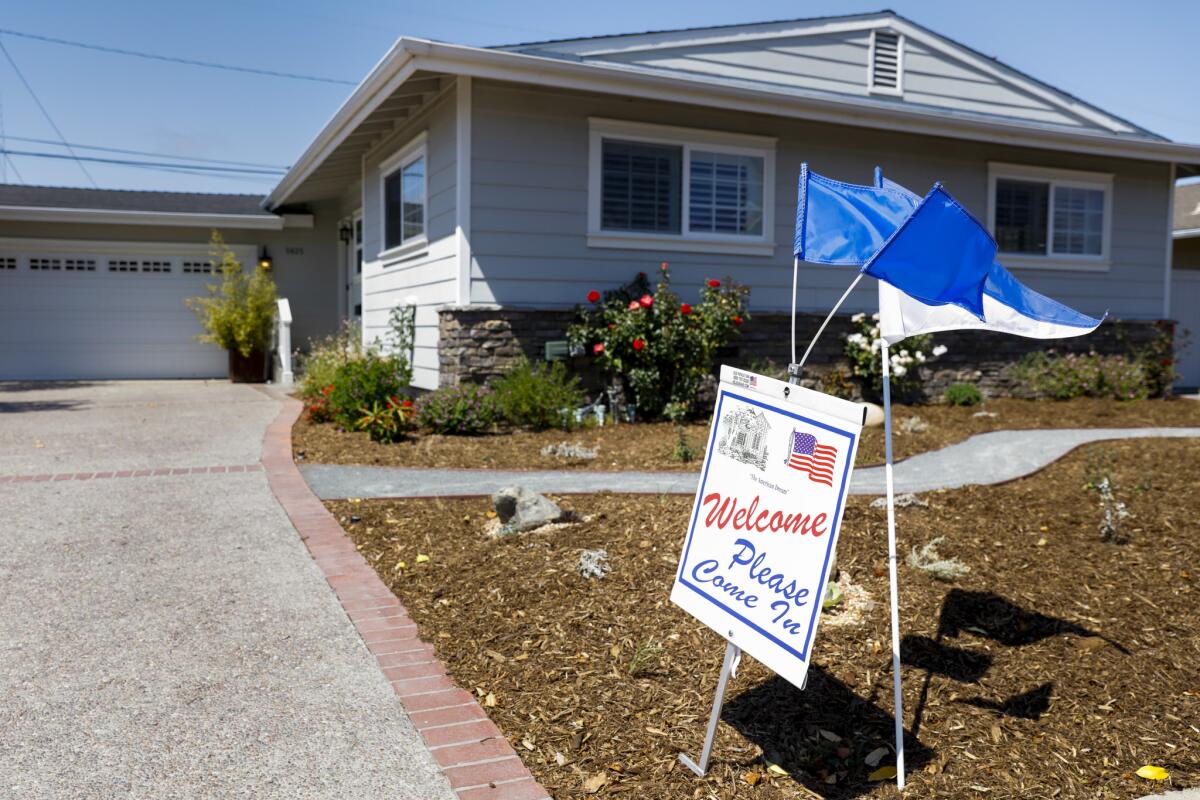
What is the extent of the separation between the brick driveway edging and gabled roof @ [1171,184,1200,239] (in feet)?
54.3

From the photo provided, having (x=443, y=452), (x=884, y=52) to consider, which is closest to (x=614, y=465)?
(x=443, y=452)

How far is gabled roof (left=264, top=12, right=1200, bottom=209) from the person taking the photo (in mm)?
9094

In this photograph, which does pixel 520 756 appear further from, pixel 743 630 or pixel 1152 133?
pixel 1152 133

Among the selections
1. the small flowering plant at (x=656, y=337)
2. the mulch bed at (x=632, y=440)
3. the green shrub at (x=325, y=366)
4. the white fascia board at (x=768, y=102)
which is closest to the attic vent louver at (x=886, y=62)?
the white fascia board at (x=768, y=102)

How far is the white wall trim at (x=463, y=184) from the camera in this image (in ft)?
31.2

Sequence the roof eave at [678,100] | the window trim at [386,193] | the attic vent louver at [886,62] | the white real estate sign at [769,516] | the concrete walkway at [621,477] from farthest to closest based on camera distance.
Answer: the attic vent louver at [886,62] < the window trim at [386,193] < the roof eave at [678,100] < the concrete walkway at [621,477] < the white real estate sign at [769,516]

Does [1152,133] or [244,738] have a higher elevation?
[1152,133]

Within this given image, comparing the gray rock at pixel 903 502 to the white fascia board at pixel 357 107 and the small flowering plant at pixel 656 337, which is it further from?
the white fascia board at pixel 357 107

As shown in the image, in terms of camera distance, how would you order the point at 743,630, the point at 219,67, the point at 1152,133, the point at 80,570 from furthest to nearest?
the point at 219,67
the point at 1152,133
the point at 80,570
the point at 743,630

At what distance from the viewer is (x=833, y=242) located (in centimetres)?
330

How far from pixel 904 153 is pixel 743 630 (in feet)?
34.0

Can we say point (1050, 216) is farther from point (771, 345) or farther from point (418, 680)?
point (418, 680)

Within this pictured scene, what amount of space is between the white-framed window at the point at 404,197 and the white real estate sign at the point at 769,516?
26.6 ft

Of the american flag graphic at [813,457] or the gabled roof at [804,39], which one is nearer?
the american flag graphic at [813,457]
